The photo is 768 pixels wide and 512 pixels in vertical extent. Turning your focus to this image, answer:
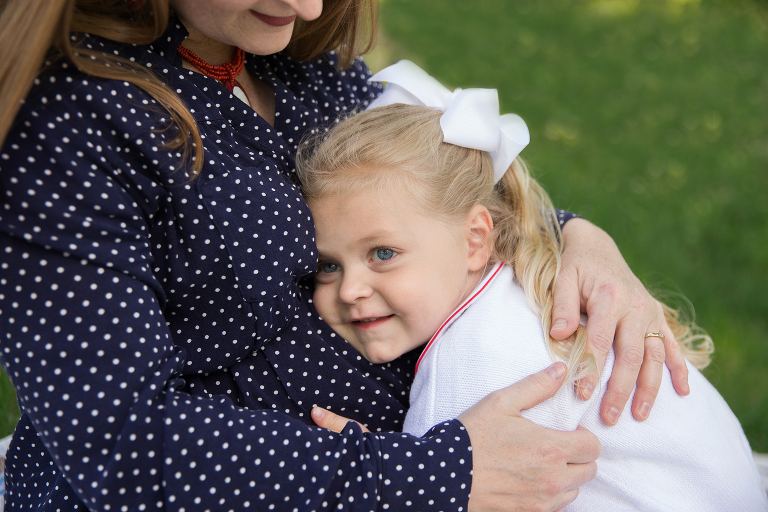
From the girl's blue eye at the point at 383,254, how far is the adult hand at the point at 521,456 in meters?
0.46

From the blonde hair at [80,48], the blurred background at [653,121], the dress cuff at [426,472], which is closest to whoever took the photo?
the blonde hair at [80,48]

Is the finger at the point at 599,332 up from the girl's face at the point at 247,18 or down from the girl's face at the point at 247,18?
down

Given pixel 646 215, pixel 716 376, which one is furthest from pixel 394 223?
pixel 646 215

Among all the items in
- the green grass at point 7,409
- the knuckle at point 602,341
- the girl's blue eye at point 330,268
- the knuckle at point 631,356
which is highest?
the knuckle at point 602,341

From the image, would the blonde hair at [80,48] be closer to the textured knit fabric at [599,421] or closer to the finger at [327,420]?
the finger at [327,420]

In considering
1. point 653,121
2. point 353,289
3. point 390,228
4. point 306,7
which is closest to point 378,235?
point 390,228

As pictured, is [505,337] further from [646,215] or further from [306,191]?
[646,215]

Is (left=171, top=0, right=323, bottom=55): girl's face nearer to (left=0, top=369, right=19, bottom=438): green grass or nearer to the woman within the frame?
the woman

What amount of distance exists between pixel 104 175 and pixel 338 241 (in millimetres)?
669

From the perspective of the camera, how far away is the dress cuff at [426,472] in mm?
1499

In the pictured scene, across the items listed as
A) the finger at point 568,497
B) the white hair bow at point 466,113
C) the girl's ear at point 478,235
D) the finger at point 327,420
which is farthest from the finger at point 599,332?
the finger at point 327,420

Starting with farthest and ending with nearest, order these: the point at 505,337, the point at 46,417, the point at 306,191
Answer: the point at 306,191
the point at 505,337
the point at 46,417

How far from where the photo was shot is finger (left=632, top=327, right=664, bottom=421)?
181cm

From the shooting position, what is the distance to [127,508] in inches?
54.3
